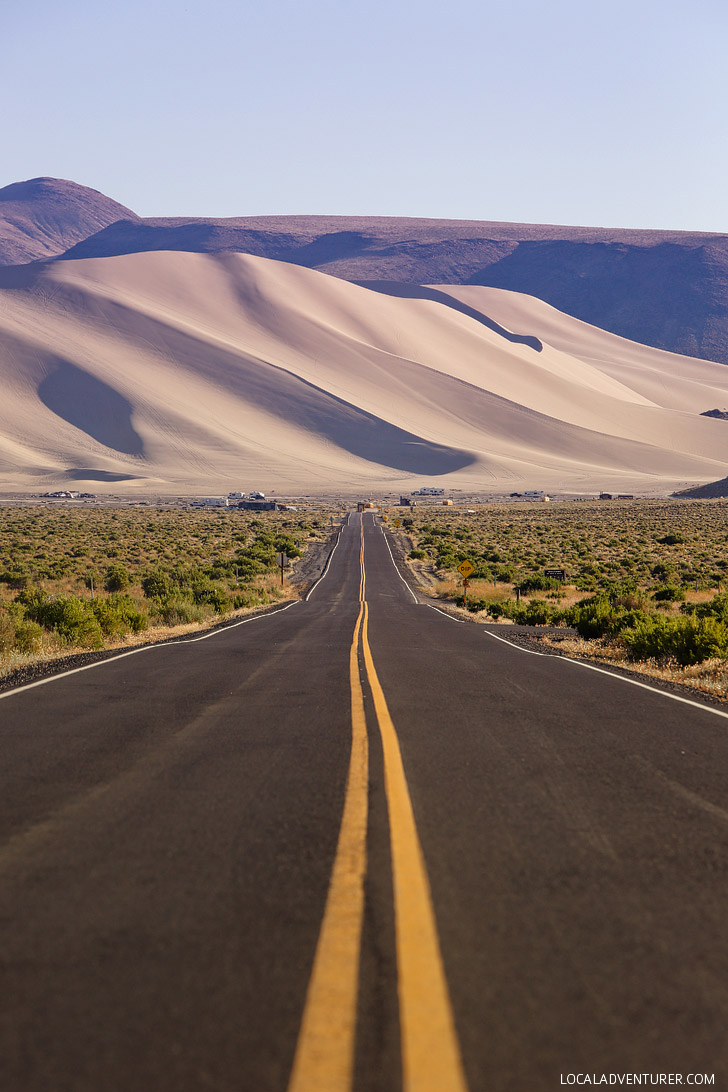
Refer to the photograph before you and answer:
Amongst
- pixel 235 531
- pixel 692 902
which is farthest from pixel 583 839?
pixel 235 531

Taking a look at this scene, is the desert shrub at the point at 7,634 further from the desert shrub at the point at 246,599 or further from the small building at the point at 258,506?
the small building at the point at 258,506

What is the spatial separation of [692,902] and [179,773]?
332 cm

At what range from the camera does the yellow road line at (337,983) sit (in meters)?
2.43

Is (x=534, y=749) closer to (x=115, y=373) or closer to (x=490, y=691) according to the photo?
(x=490, y=691)

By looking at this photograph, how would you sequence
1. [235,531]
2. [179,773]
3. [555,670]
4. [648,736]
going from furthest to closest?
[235,531]
[555,670]
[648,736]
[179,773]

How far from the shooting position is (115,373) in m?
166

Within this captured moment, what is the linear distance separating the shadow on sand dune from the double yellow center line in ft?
506

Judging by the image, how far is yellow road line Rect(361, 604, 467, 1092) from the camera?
96.0 inches

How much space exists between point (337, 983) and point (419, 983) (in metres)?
0.28

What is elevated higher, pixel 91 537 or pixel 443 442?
pixel 443 442

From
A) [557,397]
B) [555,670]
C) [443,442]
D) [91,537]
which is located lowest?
[91,537]

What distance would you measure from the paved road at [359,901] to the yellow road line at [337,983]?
10 millimetres

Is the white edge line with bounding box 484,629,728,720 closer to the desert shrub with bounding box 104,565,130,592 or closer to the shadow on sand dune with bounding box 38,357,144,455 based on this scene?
the desert shrub with bounding box 104,565,130,592

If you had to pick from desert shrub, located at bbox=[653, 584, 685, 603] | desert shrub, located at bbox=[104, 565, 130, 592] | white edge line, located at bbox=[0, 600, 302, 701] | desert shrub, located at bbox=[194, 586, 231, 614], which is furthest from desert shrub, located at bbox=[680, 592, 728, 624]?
desert shrub, located at bbox=[104, 565, 130, 592]
